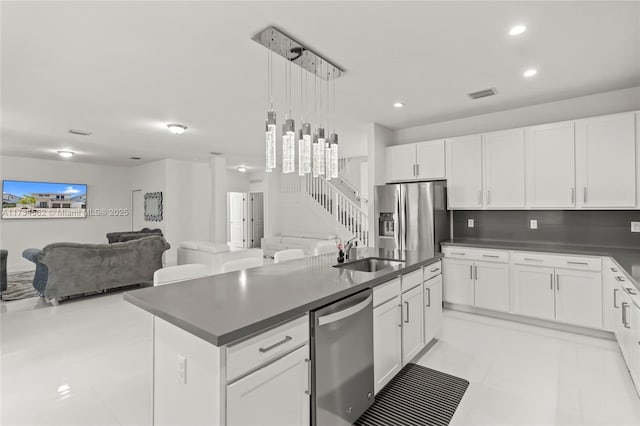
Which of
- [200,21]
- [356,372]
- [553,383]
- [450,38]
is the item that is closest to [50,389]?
[356,372]

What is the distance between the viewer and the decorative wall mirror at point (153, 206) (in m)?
8.18

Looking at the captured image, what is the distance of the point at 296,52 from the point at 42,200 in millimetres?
8606

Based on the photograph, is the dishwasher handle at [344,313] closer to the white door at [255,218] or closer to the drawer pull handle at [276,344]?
the drawer pull handle at [276,344]

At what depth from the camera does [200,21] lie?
2168 millimetres

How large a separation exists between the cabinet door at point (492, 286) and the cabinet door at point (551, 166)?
0.93 meters

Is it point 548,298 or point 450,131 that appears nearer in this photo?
point 548,298

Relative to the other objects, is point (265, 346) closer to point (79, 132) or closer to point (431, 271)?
point (431, 271)

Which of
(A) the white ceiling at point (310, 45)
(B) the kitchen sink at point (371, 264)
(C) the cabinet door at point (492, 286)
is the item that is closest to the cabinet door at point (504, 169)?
(A) the white ceiling at point (310, 45)

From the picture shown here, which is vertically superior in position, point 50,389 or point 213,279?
point 213,279

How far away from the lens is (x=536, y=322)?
3611 mm

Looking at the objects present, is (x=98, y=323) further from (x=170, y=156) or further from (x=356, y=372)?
(x=170, y=156)

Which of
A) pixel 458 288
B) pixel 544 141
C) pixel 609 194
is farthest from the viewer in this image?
pixel 458 288

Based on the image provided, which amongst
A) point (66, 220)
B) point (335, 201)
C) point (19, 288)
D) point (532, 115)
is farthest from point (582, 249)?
point (66, 220)

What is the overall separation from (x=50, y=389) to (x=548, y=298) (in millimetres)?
4825
